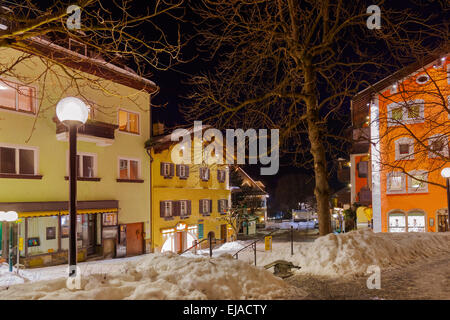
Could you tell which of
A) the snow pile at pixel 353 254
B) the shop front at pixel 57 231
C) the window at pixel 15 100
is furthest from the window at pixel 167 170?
the snow pile at pixel 353 254

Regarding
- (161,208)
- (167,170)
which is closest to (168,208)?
(161,208)

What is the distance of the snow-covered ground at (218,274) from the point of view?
190 inches

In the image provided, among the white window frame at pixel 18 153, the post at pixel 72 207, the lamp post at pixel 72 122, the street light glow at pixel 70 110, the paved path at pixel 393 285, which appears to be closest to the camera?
the post at pixel 72 207

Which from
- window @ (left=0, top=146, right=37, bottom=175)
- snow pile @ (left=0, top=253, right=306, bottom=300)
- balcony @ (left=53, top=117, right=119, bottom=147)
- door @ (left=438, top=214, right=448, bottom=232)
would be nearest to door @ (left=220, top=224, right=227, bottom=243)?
balcony @ (left=53, top=117, right=119, bottom=147)

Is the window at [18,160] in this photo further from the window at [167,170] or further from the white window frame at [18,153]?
the window at [167,170]

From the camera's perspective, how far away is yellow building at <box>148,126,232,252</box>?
27641mm

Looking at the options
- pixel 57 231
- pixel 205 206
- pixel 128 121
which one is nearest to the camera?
pixel 57 231

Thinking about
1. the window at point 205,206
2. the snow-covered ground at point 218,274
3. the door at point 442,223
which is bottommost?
the door at point 442,223

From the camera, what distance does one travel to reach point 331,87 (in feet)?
39.1

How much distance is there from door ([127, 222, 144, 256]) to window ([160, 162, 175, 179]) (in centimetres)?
435

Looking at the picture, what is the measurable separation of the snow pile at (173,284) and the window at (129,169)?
19.5 metres

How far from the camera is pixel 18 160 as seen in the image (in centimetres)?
1888

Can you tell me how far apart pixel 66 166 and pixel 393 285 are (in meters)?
19.1

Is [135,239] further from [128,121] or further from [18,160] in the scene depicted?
[18,160]
